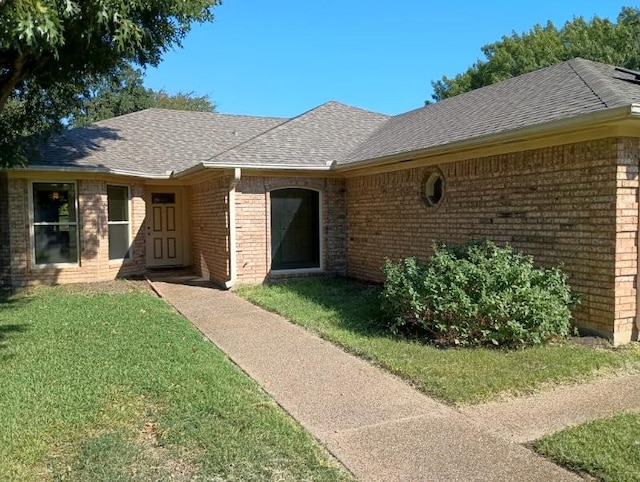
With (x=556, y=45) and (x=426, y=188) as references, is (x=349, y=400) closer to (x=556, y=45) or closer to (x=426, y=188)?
(x=426, y=188)

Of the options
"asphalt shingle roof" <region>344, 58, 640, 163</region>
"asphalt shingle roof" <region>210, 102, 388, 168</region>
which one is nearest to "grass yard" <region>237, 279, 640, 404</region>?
"asphalt shingle roof" <region>344, 58, 640, 163</region>

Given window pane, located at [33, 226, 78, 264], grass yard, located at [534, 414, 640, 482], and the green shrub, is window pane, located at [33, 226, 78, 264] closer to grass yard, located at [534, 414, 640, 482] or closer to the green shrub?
the green shrub

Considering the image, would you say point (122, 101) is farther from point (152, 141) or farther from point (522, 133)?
point (522, 133)

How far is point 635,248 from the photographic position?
21.6ft

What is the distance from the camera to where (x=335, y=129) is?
591 inches

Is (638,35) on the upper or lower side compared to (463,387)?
upper

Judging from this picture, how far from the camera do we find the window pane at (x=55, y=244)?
41.4ft

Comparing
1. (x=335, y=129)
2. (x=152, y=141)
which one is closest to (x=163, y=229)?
(x=152, y=141)

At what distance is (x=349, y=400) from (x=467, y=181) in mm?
5262

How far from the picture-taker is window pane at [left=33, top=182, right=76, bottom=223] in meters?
12.5

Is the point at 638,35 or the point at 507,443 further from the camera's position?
the point at 638,35

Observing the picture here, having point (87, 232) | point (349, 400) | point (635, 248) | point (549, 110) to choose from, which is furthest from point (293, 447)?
point (87, 232)

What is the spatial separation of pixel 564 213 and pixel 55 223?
1125 centimetres

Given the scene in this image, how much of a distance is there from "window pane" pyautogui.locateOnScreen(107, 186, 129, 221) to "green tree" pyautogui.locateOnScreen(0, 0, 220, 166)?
7.14 feet
